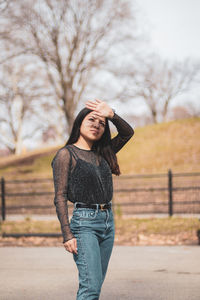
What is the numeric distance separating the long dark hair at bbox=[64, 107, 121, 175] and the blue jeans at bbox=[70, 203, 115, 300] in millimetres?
466

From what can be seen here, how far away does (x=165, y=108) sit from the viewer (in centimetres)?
5778

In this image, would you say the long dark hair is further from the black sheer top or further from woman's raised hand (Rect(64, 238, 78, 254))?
woman's raised hand (Rect(64, 238, 78, 254))

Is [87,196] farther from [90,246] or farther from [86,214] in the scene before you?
[90,246]

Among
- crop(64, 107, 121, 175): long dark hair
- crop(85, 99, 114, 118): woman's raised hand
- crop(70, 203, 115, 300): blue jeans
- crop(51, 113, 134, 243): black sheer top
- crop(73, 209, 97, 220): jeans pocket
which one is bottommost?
crop(70, 203, 115, 300): blue jeans

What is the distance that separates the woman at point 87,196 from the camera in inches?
118

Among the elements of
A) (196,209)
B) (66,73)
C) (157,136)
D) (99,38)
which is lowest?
(196,209)

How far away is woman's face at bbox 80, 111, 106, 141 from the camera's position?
330 cm

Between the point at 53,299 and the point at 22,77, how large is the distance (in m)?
30.4

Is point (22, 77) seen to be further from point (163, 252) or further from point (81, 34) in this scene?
point (163, 252)

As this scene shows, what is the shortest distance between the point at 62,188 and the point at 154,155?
1896cm

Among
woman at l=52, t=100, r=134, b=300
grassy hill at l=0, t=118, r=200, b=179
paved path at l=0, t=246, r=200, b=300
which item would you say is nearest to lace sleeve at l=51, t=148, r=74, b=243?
woman at l=52, t=100, r=134, b=300

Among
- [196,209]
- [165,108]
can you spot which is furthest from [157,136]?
[165,108]

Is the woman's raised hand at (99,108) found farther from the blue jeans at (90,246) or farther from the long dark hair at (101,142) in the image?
the blue jeans at (90,246)

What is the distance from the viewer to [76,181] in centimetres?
310
